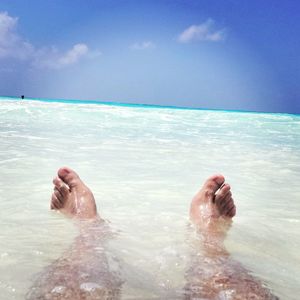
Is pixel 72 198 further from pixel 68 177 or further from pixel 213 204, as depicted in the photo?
pixel 213 204

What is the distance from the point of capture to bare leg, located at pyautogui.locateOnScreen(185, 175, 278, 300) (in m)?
1.57

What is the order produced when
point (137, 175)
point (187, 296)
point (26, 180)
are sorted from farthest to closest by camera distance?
point (137, 175)
point (26, 180)
point (187, 296)

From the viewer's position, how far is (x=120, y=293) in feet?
5.06

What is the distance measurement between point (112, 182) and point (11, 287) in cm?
228

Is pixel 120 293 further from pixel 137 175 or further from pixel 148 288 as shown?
pixel 137 175

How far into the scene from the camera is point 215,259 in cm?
197

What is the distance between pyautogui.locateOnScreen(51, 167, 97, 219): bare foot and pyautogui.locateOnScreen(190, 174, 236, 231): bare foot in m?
0.72

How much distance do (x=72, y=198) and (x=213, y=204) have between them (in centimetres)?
104

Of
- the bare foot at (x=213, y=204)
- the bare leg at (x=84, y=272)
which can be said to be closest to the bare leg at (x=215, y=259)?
the bare foot at (x=213, y=204)

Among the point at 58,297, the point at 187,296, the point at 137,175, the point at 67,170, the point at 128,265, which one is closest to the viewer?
the point at 58,297

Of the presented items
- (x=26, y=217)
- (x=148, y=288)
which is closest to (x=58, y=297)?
(x=148, y=288)

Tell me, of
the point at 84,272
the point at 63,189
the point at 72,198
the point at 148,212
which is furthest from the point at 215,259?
the point at 63,189

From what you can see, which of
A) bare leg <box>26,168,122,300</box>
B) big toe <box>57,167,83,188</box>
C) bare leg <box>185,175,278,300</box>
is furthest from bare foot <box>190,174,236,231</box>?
big toe <box>57,167,83,188</box>

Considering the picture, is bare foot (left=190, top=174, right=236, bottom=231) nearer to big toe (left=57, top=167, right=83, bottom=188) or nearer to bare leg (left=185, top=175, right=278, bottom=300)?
bare leg (left=185, top=175, right=278, bottom=300)
